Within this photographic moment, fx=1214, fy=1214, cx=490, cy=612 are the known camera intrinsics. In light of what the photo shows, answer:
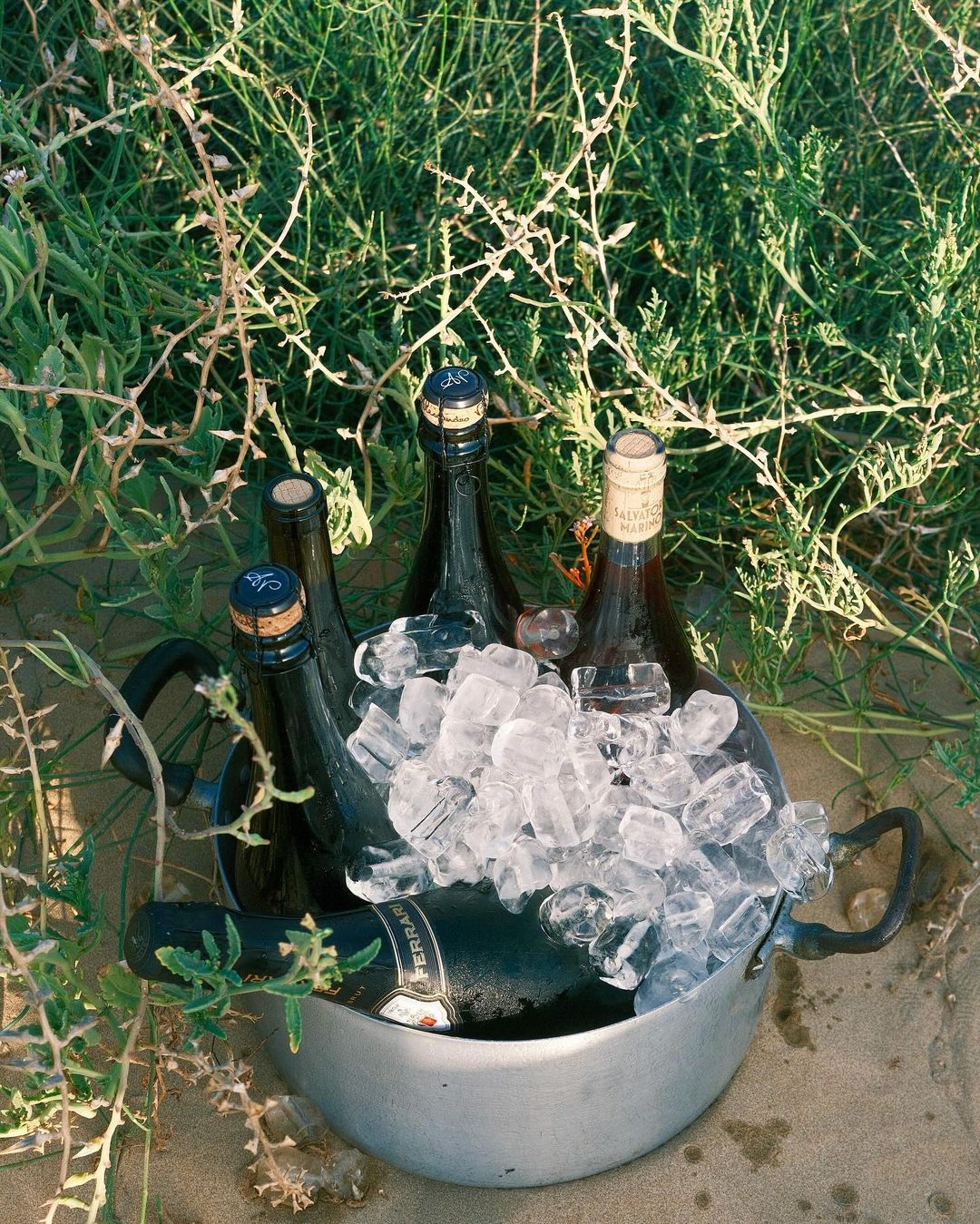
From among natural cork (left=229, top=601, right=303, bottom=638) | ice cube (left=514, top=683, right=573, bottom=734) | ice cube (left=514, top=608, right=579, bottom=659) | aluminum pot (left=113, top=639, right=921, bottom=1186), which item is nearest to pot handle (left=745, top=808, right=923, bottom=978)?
aluminum pot (left=113, top=639, right=921, bottom=1186)

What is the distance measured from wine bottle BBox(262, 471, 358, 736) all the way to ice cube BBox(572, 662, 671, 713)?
0.30m

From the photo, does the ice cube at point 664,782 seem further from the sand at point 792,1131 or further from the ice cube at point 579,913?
the sand at point 792,1131

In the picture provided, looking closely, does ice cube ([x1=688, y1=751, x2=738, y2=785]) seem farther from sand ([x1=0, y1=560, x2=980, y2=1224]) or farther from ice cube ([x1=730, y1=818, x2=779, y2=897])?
sand ([x1=0, y1=560, x2=980, y2=1224])

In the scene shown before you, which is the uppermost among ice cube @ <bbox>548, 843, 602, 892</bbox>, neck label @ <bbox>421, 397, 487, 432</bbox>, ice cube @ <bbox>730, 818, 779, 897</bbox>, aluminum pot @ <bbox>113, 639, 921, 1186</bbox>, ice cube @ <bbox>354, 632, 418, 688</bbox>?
neck label @ <bbox>421, 397, 487, 432</bbox>

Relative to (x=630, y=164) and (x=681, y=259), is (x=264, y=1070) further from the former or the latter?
(x=630, y=164)

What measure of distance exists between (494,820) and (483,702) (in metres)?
0.14

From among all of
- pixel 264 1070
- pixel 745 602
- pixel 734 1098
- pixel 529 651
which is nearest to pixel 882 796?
pixel 745 602

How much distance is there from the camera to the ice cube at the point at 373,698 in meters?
1.55

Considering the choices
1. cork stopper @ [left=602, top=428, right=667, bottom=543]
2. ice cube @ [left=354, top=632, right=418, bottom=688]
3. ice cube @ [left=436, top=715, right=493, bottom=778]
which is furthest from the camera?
ice cube @ [left=354, top=632, right=418, bottom=688]

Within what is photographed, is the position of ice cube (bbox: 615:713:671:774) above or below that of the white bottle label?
above

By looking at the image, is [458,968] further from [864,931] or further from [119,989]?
[864,931]

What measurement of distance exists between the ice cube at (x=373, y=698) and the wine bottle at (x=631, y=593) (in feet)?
0.83

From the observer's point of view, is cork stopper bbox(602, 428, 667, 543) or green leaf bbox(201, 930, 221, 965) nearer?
green leaf bbox(201, 930, 221, 965)

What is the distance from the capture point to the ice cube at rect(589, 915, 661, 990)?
4.42 feet
